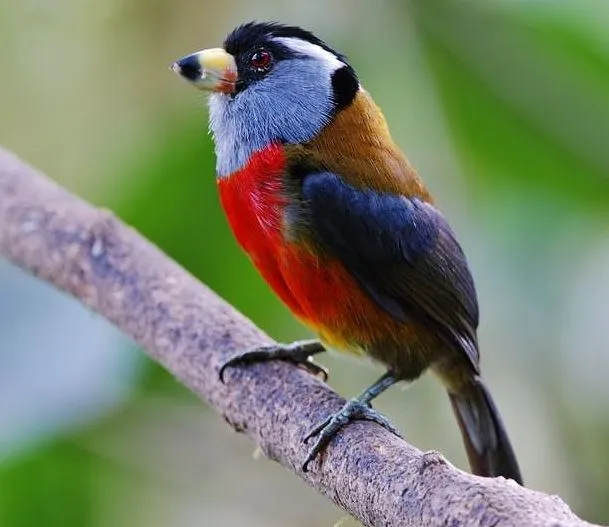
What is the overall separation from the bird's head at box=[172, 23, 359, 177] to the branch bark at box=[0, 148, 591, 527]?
29cm

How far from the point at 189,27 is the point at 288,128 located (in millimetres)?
855

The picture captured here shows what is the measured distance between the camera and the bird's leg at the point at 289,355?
1.87 meters

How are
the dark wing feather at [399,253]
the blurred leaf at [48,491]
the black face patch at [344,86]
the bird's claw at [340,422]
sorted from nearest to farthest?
1. the bird's claw at [340,422]
2. the dark wing feather at [399,253]
3. the blurred leaf at [48,491]
4. the black face patch at [344,86]

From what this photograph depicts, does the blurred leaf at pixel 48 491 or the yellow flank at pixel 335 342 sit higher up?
the yellow flank at pixel 335 342

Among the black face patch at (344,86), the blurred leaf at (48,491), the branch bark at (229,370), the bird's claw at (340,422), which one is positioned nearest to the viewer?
the branch bark at (229,370)

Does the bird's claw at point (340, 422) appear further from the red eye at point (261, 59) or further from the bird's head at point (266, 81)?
the red eye at point (261, 59)

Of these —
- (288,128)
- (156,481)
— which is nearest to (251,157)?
(288,128)

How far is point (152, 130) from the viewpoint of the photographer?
2.35m

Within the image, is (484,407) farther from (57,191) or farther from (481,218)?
(57,191)

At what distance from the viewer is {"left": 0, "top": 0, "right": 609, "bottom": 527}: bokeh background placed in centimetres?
194

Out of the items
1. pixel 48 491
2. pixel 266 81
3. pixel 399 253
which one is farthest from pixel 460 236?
pixel 48 491

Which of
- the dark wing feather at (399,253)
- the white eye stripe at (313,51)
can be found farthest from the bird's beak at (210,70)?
the dark wing feather at (399,253)

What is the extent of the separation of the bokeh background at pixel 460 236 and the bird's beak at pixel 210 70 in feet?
0.50

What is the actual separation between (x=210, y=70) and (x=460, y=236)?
1.90 ft
